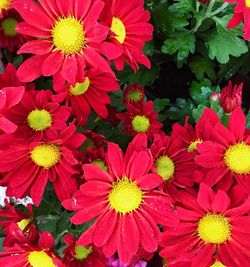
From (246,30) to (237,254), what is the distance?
0.43 metres

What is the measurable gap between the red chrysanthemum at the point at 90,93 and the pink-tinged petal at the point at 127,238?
232 millimetres

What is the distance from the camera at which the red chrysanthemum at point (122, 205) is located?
96 centimetres

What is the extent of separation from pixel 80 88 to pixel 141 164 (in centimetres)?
25

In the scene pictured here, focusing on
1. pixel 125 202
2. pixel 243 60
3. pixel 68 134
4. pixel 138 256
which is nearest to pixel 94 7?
pixel 68 134

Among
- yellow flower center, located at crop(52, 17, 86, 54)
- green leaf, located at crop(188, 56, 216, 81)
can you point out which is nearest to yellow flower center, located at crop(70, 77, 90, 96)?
yellow flower center, located at crop(52, 17, 86, 54)

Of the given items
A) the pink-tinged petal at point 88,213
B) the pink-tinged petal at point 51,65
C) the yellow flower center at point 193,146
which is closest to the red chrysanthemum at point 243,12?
the yellow flower center at point 193,146

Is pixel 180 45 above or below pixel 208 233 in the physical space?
above

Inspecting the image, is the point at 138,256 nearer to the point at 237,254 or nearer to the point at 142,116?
the point at 237,254

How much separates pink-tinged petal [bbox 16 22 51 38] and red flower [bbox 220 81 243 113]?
40 centimetres

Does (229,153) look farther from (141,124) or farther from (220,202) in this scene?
(141,124)

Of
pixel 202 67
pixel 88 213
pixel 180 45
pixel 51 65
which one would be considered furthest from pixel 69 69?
pixel 202 67

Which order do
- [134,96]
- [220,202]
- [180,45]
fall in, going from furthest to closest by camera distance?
[180,45], [134,96], [220,202]

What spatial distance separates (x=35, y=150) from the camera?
106 cm

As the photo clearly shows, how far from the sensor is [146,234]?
982mm
